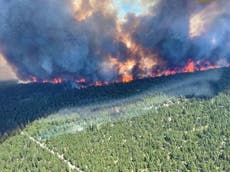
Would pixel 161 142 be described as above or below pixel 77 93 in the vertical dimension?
below

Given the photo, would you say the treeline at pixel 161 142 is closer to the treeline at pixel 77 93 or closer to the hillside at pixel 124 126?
the hillside at pixel 124 126

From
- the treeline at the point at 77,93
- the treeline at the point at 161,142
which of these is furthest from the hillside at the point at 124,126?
the treeline at the point at 161,142

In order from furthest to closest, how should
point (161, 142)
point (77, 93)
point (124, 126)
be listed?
point (77, 93)
point (124, 126)
point (161, 142)

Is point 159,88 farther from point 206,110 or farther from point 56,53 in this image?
point 56,53

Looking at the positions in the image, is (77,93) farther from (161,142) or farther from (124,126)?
(161,142)

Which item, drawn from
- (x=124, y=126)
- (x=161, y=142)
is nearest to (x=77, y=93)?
(x=124, y=126)

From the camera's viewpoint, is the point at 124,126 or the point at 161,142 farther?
the point at 124,126

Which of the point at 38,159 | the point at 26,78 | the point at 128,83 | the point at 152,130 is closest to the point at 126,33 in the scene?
the point at 128,83

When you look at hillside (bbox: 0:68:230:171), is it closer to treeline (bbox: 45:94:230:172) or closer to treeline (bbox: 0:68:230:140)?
treeline (bbox: 0:68:230:140)
